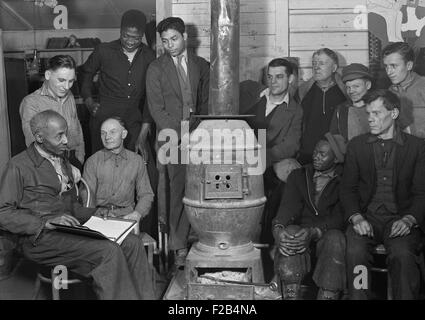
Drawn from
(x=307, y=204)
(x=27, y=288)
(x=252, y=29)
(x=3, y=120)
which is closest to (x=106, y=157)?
(x=27, y=288)

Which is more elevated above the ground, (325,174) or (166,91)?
(166,91)

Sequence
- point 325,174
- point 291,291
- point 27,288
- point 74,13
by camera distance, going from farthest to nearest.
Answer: point 74,13, point 27,288, point 325,174, point 291,291

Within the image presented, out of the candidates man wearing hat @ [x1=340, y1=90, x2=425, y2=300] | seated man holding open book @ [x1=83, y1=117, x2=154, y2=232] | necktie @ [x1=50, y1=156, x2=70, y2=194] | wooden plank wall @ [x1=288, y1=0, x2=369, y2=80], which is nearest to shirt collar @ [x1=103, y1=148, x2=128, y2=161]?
seated man holding open book @ [x1=83, y1=117, x2=154, y2=232]

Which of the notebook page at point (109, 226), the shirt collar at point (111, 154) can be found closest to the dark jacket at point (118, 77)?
the shirt collar at point (111, 154)

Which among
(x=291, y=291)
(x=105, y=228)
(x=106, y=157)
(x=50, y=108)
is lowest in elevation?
(x=291, y=291)

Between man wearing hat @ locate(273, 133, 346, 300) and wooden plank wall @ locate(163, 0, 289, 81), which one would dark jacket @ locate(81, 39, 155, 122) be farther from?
man wearing hat @ locate(273, 133, 346, 300)

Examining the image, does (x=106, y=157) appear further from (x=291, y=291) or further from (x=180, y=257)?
(x=291, y=291)

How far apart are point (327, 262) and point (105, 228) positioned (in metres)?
1.44

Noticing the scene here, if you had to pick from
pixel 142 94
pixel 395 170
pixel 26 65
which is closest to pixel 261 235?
pixel 395 170

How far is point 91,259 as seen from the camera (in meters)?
3.24

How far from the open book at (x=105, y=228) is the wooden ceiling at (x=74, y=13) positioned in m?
2.85

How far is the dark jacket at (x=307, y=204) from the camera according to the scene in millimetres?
3842

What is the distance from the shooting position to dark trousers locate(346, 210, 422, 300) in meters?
3.37

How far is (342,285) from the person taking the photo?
347 cm
